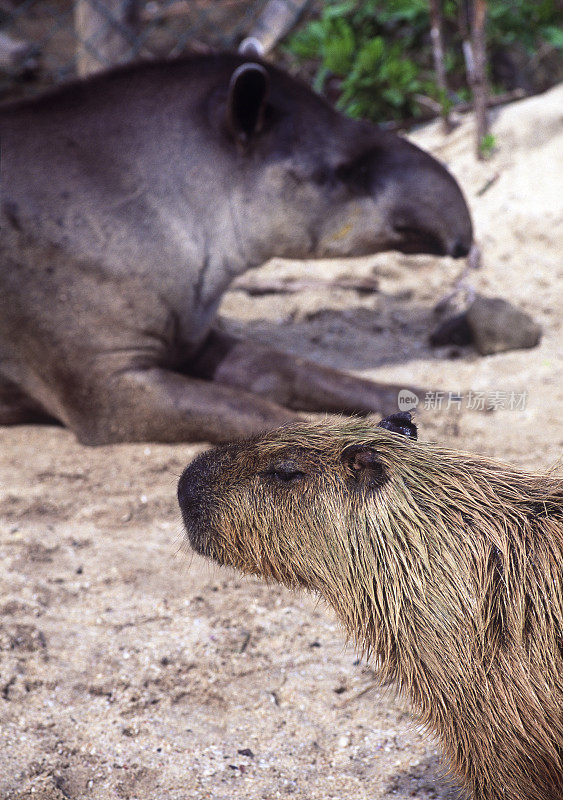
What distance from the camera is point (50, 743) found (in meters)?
2.12

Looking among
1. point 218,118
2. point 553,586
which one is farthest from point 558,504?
point 218,118

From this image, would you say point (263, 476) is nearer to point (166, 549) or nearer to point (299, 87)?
point (166, 549)

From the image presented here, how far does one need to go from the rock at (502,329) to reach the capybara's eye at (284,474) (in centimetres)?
272

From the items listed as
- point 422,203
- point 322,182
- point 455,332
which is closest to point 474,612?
point 322,182

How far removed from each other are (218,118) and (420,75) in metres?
3.57

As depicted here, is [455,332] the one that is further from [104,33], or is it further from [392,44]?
[104,33]

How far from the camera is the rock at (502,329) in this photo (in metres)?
4.45

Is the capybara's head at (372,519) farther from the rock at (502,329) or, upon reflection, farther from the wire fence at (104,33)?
the wire fence at (104,33)

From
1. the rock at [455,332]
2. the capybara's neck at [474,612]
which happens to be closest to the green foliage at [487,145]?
the rock at [455,332]

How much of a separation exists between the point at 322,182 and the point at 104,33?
9.88 feet

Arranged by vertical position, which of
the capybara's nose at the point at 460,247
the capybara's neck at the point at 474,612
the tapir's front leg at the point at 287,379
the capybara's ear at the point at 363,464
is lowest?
the tapir's front leg at the point at 287,379

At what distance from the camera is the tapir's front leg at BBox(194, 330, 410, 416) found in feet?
13.2

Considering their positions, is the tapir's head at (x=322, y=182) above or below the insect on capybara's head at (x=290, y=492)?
below

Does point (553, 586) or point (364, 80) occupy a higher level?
point (553, 586)
